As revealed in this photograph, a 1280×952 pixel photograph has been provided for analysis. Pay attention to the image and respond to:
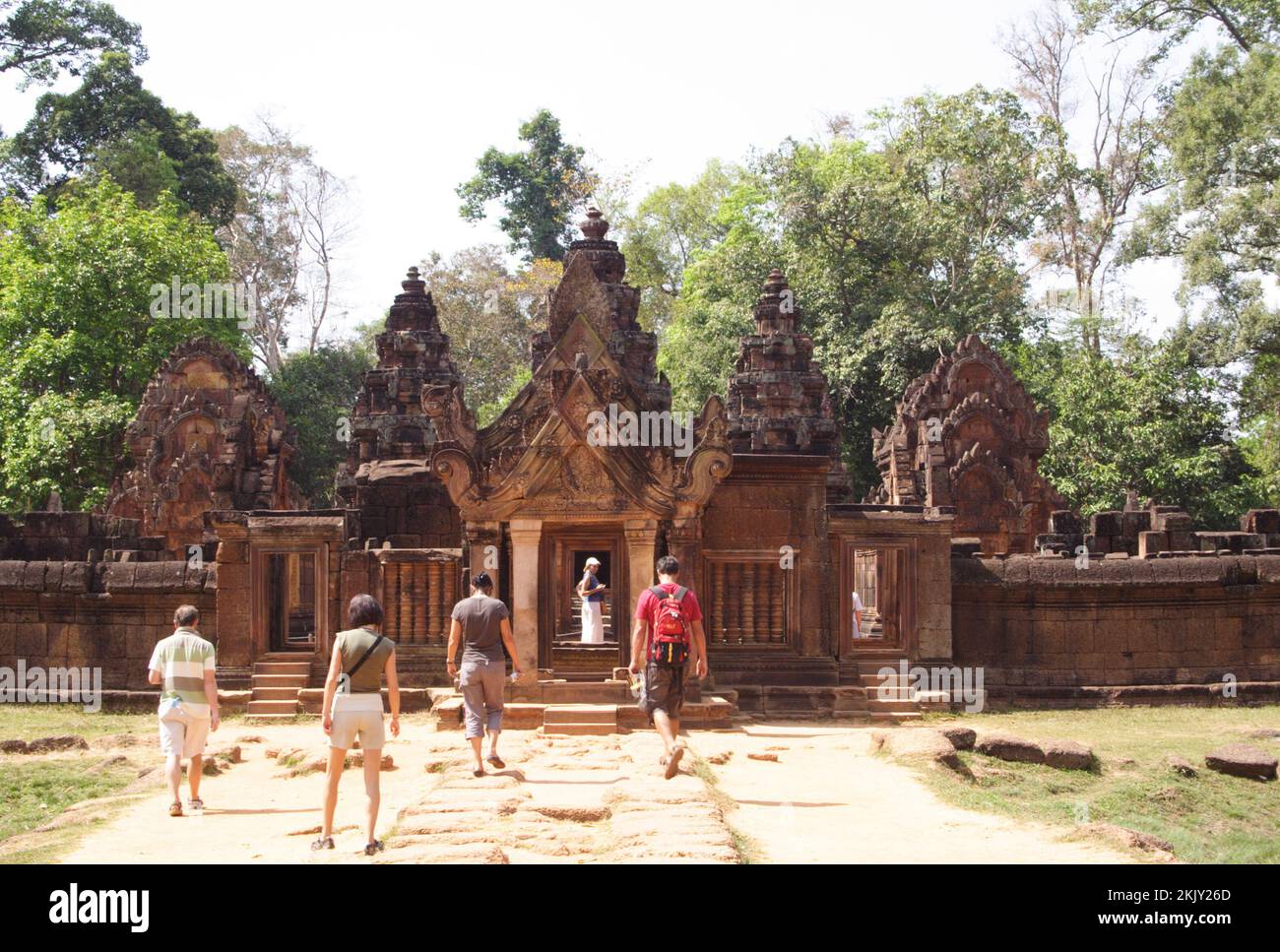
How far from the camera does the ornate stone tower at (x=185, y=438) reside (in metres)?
27.4

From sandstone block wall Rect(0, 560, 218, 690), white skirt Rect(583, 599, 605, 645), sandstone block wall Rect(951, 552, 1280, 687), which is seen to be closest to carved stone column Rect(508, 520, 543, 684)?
white skirt Rect(583, 599, 605, 645)

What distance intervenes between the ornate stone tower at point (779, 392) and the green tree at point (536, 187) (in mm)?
26685

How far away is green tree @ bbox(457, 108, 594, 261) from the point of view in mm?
50906

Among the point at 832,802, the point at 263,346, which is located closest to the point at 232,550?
the point at 832,802

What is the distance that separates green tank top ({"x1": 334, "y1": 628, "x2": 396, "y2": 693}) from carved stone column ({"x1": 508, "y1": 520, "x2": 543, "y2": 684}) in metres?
5.68

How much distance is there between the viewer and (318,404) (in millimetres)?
41594

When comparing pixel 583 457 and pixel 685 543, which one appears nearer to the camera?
pixel 583 457

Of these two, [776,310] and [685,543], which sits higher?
[776,310]

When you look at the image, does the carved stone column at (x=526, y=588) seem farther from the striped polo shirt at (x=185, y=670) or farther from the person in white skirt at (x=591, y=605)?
the striped polo shirt at (x=185, y=670)

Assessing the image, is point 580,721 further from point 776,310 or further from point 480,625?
point 776,310

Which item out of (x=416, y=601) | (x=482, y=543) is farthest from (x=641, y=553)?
(x=416, y=601)

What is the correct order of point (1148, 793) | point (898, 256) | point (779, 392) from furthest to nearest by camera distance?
point (898, 256), point (779, 392), point (1148, 793)

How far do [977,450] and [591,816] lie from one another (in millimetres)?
Result: 18610
